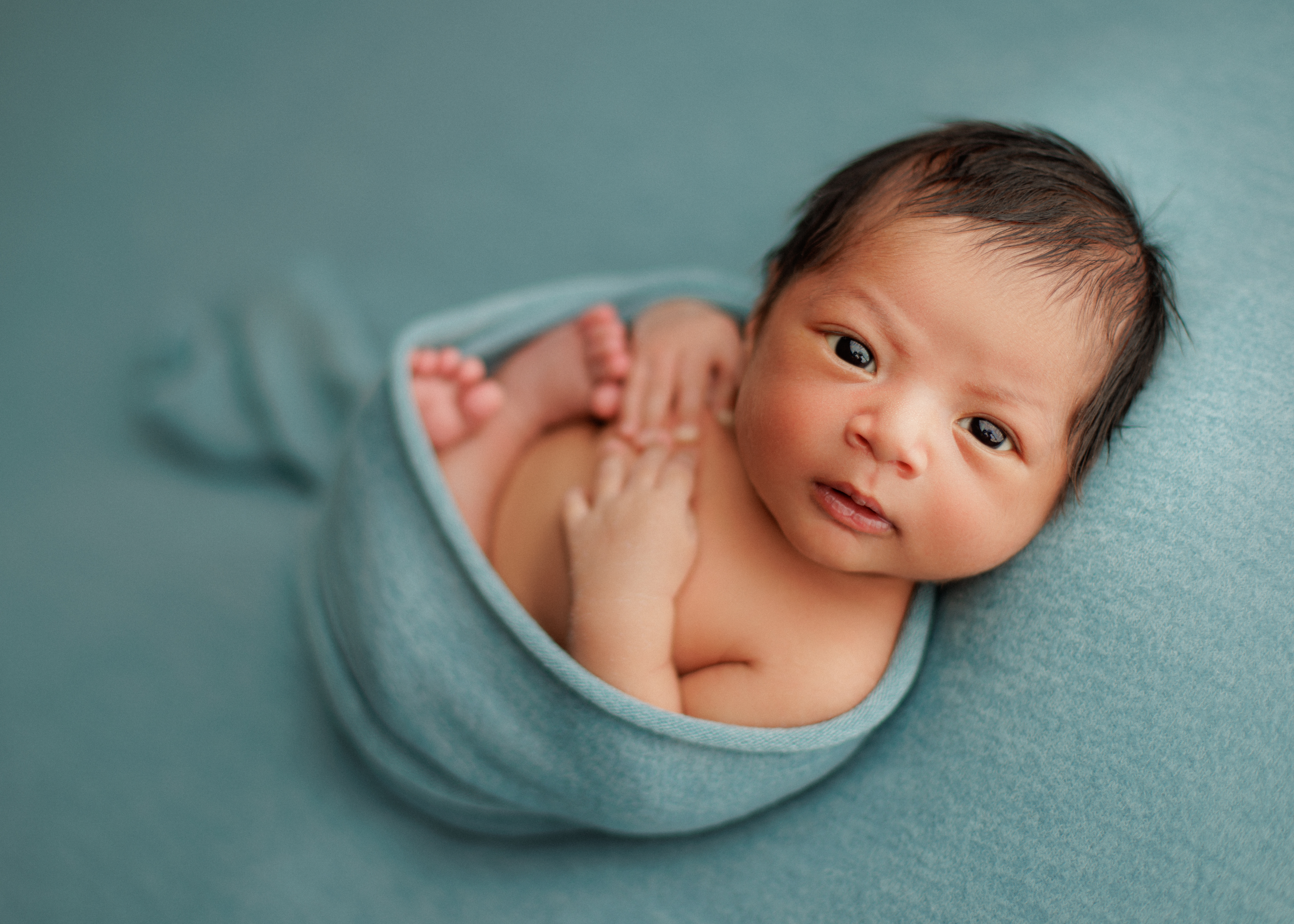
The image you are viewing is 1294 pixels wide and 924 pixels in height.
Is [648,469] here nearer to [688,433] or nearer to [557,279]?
[688,433]

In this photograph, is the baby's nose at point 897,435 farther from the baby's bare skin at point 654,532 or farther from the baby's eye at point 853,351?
the baby's bare skin at point 654,532

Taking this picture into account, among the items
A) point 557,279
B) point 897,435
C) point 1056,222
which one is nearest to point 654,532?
point 897,435

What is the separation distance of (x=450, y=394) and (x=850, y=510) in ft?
1.52

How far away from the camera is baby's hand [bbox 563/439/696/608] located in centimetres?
79

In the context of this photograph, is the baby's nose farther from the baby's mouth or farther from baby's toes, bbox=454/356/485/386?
baby's toes, bbox=454/356/485/386

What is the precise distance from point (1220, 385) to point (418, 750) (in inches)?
32.0

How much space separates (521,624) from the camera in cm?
77

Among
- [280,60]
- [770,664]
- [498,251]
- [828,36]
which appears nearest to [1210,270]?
[770,664]

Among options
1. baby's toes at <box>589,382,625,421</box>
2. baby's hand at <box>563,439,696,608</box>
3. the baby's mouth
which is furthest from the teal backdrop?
baby's toes at <box>589,382,625,421</box>

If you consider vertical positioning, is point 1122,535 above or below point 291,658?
above

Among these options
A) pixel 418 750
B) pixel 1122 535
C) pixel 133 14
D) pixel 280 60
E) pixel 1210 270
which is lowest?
pixel 418 750

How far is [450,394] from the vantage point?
952 mm

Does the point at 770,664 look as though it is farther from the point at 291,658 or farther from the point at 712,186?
the point at 712,186

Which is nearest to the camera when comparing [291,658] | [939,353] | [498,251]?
[939,353]
